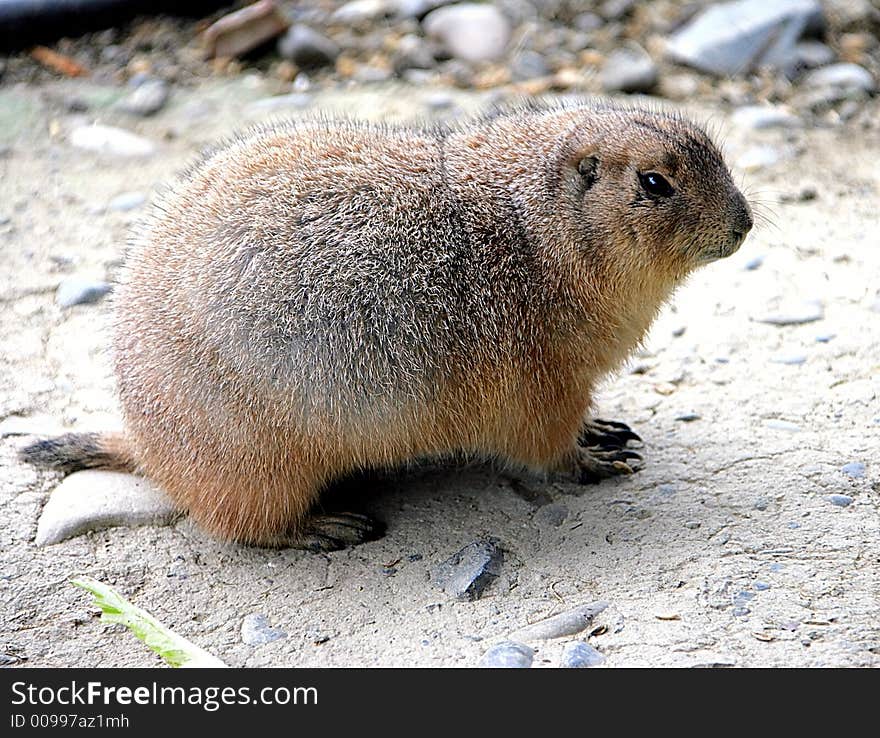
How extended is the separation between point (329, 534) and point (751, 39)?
5.75m

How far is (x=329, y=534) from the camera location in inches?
193

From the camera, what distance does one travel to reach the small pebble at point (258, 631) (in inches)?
170

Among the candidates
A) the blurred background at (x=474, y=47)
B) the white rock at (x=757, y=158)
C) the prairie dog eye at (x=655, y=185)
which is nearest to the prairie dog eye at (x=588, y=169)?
the prairie dog eye at (x=655, y=185)

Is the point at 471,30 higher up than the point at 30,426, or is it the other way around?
the point at 471,30

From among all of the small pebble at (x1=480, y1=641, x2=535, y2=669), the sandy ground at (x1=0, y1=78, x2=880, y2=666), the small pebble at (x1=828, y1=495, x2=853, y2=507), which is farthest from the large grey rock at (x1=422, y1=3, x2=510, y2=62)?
the small pebble at (x1=480, y1=641, x2=535, y2=669)

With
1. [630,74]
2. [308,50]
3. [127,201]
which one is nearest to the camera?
[127,201]

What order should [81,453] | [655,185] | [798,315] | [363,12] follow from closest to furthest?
[655,185] → [81,453] → [798,315] → [363,12]

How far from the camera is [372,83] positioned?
8766mm

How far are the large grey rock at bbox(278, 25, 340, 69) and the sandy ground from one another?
103 inches

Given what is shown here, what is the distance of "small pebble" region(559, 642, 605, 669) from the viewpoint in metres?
3.91

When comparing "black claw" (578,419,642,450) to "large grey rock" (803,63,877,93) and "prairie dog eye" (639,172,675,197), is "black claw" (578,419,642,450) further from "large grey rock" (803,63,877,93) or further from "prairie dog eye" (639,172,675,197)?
"large grey rock" (803,63,877,93)

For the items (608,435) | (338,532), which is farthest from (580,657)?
(608,435)

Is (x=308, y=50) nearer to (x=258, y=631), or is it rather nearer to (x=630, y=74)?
(x=630, y=74)

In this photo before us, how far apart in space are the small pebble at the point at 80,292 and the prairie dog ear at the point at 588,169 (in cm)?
299
